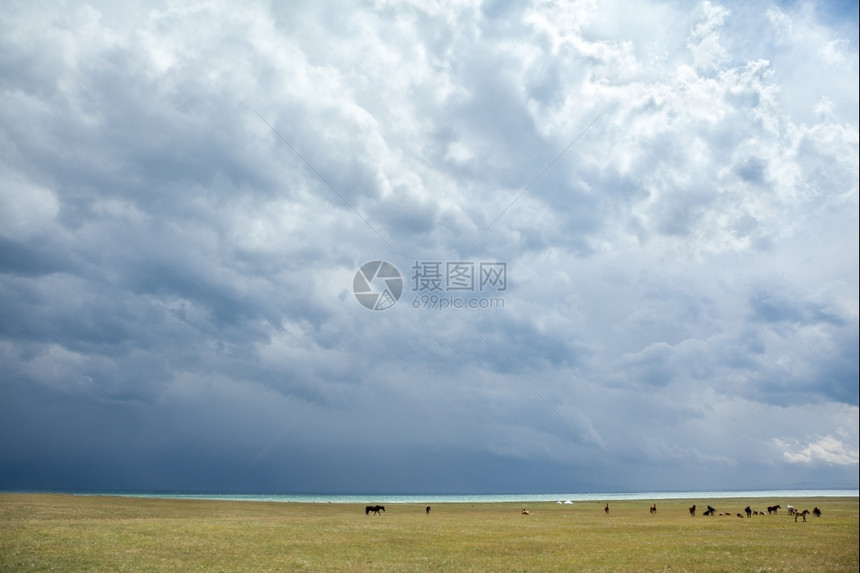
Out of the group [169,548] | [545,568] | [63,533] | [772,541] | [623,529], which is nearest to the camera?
[545,568]

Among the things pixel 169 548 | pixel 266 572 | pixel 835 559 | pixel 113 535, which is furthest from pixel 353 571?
pixel 835 559

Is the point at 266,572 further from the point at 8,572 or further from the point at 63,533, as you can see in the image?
the point at 63,533

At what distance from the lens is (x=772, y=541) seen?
37.2 meters

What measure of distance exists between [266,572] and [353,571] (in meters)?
3.85

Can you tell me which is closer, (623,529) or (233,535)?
(233,535)

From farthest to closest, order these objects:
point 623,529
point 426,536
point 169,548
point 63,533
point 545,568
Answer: point 623,529
point 426,536
point 63,533
point 169,548
point 545,568

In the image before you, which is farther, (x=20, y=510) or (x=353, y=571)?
(x=20, y=510)

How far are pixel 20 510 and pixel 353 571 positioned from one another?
3959 cm

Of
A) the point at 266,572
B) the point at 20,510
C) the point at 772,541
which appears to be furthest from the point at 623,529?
the point at 20,510

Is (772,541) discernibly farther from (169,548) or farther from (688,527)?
(169,548)

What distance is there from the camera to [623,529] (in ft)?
157

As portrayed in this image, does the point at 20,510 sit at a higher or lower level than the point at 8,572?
lower

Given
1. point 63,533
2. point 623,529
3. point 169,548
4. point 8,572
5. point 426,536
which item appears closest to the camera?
point 8,572

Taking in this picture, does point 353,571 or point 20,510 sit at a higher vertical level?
point 353,571
